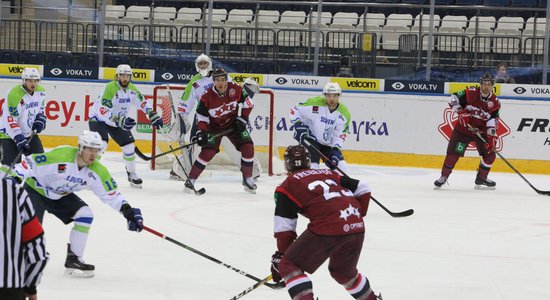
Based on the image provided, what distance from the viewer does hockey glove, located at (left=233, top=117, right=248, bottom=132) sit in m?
9.87

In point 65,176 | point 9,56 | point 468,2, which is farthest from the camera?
point 468,2

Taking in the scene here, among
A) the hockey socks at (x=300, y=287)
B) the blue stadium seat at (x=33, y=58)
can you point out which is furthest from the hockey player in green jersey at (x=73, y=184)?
the blue stadium seat at (x=33, y=58)

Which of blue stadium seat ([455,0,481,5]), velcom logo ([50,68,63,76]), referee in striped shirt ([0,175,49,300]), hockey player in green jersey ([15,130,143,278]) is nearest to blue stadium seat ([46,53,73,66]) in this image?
velcom logo ([50,68,63,76])

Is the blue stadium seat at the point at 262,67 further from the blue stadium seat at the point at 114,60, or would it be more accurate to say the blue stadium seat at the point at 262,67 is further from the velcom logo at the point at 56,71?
the velcom logo at the point at 56,71

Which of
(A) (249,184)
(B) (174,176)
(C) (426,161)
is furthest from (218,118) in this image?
(C) (426,161)

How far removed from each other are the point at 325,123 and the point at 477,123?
96.7 inches

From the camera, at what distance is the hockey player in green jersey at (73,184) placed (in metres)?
5.30

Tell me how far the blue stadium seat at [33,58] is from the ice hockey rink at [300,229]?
416cm

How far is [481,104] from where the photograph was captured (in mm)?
10805

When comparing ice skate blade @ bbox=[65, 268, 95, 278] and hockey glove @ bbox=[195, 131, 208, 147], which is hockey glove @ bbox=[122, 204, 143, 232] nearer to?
ice skate blade @ bbox=[65, 268, 95, 278]

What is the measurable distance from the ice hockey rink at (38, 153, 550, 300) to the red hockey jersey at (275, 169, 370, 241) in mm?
950

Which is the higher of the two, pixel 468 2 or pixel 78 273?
pixel 468 2

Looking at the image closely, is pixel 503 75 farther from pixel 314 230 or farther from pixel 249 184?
pixel 314 230

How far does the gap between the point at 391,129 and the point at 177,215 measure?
5541 millimetres
